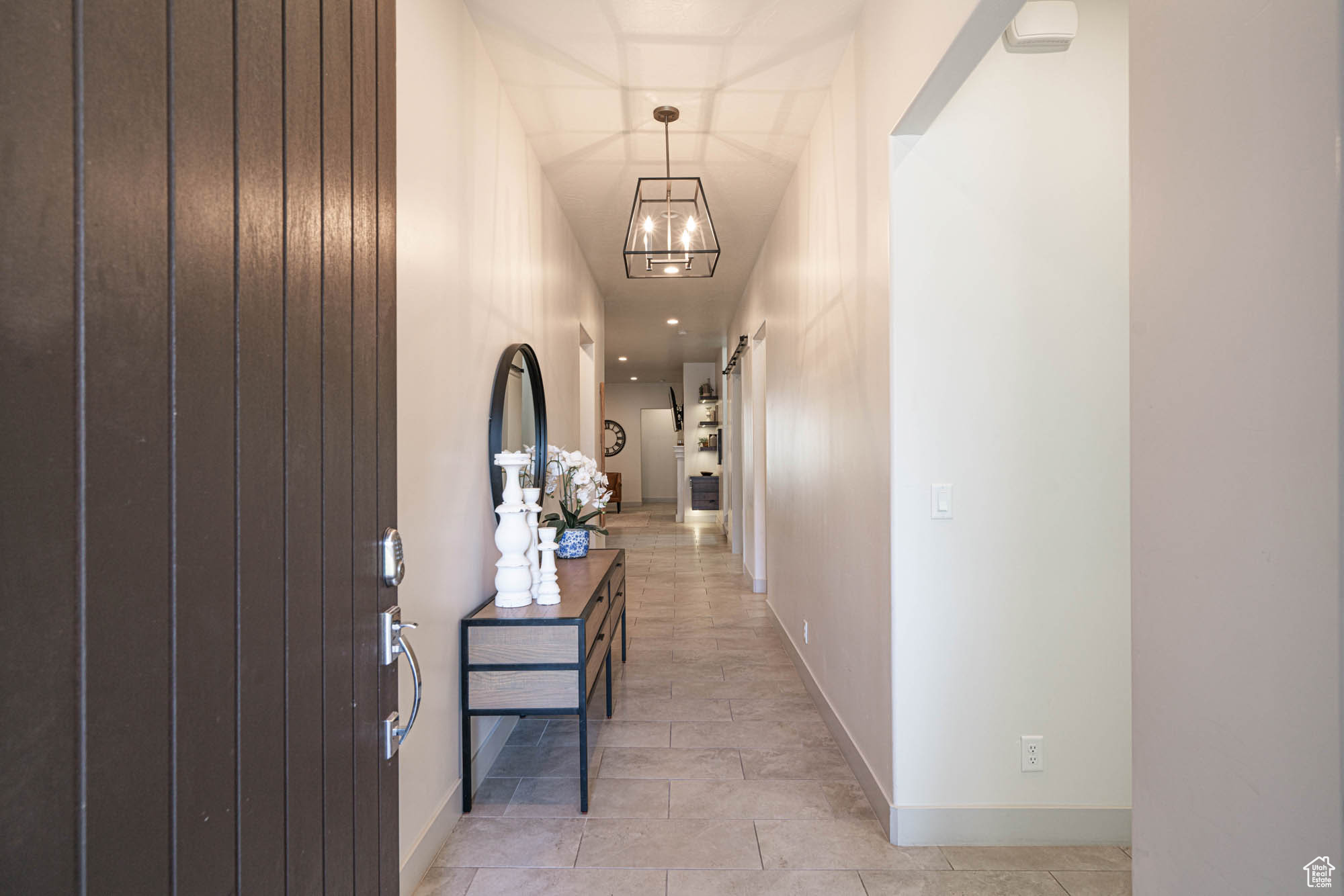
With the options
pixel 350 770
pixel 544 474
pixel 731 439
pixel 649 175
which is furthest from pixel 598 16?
pixel 731 439

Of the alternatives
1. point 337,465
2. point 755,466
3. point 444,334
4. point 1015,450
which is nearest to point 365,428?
point 337,465

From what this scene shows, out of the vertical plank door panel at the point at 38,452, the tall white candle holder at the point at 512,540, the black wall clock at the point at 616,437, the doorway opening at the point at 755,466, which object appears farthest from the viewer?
the black wall clock at the point at 616,437

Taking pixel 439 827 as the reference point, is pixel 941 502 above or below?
above

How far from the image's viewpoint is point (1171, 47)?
2.97 feet

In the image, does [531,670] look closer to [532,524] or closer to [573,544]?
[532,524]

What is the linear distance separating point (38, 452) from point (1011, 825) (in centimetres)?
260

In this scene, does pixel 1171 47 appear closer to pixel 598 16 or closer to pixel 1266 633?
pixel 1266 633

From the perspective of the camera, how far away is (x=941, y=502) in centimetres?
220

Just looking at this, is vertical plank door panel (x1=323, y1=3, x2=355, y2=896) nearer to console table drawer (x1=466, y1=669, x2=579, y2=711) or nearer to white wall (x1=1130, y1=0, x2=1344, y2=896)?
white wall (x1=1130, y1=0, x2=1344, y2=896)

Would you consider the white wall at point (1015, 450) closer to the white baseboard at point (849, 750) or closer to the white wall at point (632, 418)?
the white baseboard at point (849, 750)

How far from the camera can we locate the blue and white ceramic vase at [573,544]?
3.41 m

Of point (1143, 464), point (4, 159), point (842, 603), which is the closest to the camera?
point (4, 159)

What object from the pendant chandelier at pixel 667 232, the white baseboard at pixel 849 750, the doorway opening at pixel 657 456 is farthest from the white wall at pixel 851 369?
the doorway opening at pixel 657 456

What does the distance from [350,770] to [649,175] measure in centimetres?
372
